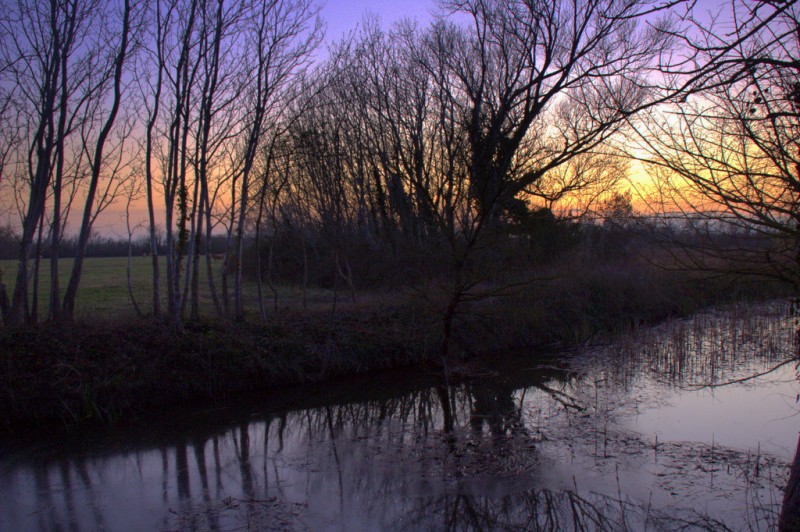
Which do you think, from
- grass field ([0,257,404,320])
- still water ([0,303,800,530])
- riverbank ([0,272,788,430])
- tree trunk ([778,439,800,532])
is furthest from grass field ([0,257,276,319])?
tree trunk ([778,439,800,532])

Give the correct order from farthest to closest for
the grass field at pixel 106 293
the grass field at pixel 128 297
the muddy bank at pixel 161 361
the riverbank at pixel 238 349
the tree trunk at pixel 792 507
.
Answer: the grass field at pixel 128 297 → the grass field at pixel 106 293 → the riverbank at pixel 238 349 → the muddy bank at pixel 161 361 → the tree trunk at pixel 792 507

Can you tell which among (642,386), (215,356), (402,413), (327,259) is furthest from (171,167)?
(642,386)

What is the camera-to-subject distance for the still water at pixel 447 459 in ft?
20.7

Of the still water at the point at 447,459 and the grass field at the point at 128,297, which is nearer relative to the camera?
the still water at the point at 447,459

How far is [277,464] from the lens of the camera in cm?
815

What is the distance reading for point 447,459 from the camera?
25.9ft

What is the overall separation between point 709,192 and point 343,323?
1115 centimetres

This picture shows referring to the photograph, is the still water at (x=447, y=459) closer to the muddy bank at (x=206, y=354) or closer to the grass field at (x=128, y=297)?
the muddy bank at (x=206, y=354)

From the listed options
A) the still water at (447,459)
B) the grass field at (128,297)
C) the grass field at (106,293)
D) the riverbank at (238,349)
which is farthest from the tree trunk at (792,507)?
the grass field at (106,293)

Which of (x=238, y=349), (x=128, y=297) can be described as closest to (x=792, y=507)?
(x=238, y=349)

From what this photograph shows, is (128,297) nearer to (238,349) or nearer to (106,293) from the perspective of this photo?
(106,293)

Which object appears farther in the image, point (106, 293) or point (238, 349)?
point (106, 293)

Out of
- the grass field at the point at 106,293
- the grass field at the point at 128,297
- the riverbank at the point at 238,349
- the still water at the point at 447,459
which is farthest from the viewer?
the grass field at the point at 128,297

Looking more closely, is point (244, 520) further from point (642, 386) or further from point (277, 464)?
point (642, 386)
